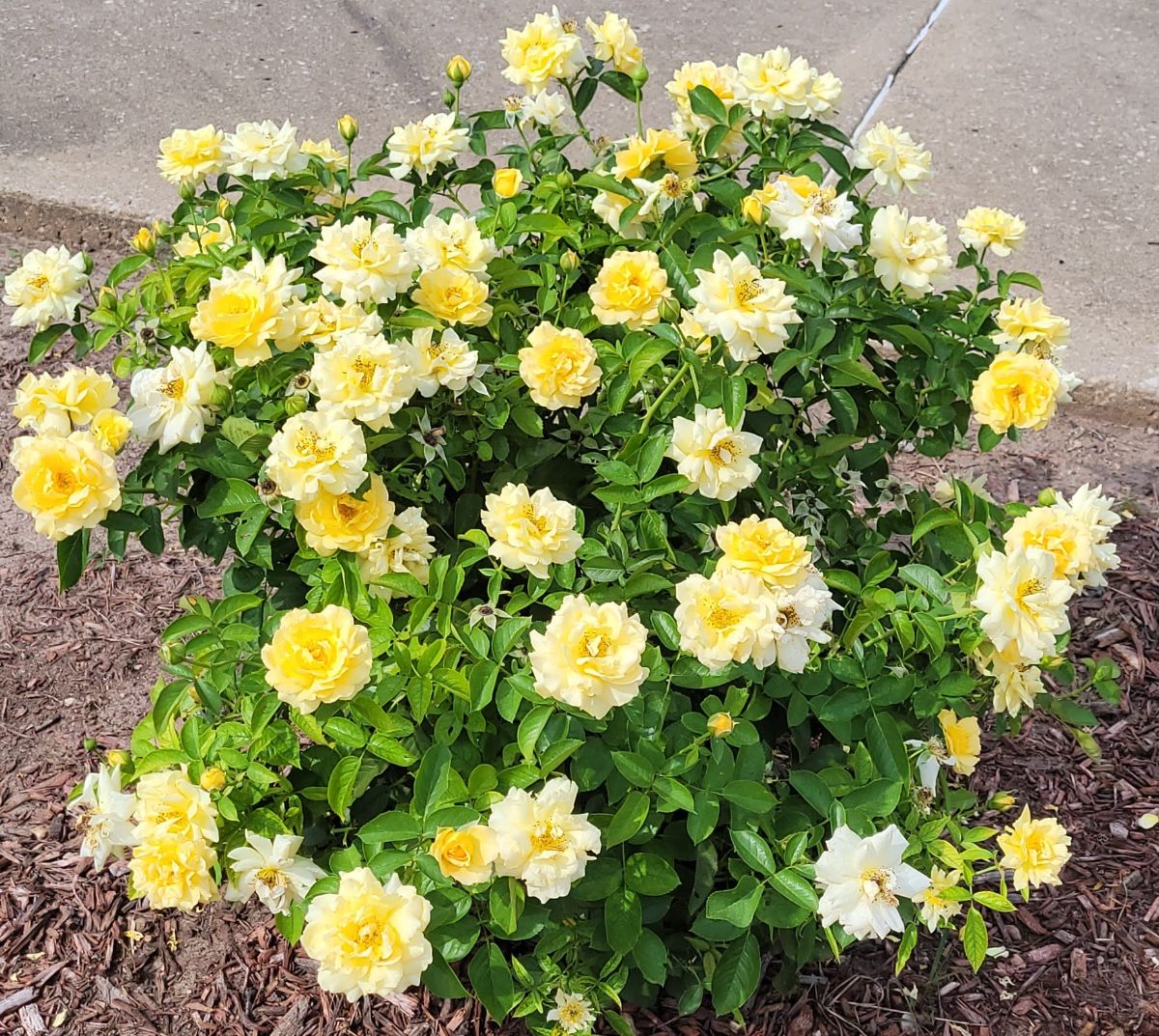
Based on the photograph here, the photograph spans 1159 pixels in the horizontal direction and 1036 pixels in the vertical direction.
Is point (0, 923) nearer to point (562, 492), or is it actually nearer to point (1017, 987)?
point (562, 492)

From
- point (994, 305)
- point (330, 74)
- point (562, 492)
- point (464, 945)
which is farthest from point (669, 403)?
point (330, 74)

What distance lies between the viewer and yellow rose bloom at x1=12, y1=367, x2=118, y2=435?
1.55 metres

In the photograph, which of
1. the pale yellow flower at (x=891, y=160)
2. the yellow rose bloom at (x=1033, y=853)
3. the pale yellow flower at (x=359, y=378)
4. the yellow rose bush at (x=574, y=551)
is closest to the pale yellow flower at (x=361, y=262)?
the yellow rose bush at (x=574, y=551)

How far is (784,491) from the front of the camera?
6.36ft

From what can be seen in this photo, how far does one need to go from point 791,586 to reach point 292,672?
0.58 meters

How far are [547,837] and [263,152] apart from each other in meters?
1.17

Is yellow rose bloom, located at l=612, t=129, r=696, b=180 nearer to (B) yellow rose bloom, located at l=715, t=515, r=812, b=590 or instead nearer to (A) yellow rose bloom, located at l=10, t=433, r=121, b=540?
(B) yellow rose bloom, located at l=715, t=515, r=812, b=590

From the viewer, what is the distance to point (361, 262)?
5.30ft

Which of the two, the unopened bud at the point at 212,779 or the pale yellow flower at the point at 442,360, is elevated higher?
the pale yellow flower at the point at 442,360

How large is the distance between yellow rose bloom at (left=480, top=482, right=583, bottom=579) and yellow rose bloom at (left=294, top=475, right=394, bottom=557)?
5.6 inches

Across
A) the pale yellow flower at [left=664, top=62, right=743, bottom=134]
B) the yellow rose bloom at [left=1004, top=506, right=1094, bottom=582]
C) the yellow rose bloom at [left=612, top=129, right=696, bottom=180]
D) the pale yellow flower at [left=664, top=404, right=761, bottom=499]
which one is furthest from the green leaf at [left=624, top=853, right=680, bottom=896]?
the pale yellow flower at [left=664, top=62, right=743, bottom=134]

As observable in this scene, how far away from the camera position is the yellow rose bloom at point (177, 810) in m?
1.45

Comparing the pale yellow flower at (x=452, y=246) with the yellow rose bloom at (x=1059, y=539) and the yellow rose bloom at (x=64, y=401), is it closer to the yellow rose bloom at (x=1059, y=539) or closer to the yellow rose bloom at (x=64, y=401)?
the yellow rose bloom at (x=64, y=401)

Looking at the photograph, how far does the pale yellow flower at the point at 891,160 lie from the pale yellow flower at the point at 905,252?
184 millimetres
